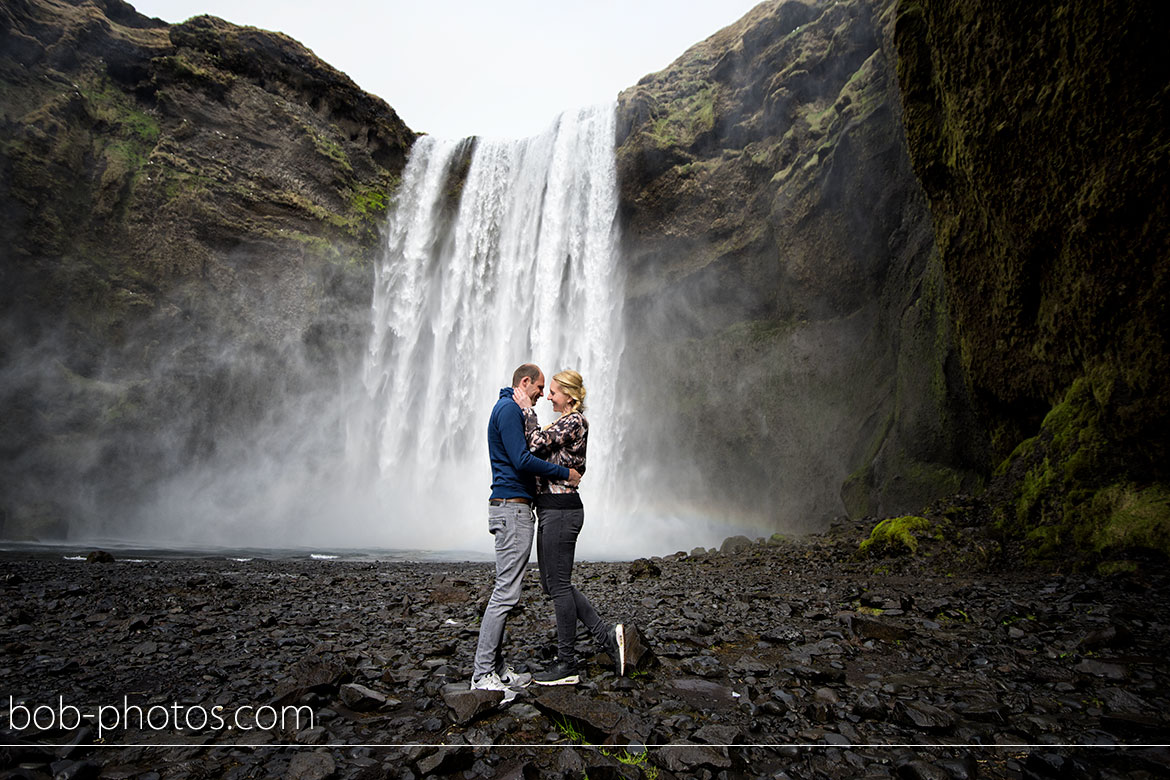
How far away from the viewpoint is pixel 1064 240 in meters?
7.12

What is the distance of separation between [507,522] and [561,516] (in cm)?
39

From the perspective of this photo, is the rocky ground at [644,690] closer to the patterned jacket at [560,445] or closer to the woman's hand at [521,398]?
the patterned jacket at [560,445]

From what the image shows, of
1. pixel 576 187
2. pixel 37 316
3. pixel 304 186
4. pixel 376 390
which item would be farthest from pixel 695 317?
pixel 37 316

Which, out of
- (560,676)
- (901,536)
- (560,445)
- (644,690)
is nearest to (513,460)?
(560,445)

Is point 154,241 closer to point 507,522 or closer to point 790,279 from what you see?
point 790,279

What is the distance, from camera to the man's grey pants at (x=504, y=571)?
3775mm

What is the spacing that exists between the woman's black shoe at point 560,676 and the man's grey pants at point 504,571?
0.98 ft

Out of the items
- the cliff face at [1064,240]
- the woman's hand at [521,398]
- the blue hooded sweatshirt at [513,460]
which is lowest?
the blue hooded sweatshirt at [513,460]

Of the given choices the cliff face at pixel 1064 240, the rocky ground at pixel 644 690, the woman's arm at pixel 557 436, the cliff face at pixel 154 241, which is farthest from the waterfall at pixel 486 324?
the woman's arm at pixel 557 436

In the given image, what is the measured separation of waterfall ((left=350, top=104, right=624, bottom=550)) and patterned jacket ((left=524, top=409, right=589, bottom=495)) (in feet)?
62.1

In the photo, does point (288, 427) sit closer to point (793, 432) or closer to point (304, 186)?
point (304, 186)

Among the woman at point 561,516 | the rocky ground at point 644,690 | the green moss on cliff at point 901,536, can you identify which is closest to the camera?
the rocky ground at point 644,690

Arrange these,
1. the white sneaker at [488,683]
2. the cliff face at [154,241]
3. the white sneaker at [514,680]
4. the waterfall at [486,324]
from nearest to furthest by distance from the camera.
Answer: the white sneaker at [488,683], the white sneaker at [514,680], the cliff face at [154,241], the waterfall at [486,324]

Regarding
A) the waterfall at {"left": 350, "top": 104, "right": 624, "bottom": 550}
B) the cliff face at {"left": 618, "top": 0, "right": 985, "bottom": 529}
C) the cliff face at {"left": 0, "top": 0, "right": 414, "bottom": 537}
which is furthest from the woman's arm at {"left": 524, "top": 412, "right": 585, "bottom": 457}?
the cliff face at {"left": 0, "top": 0, "right": 414, "bottom": 537}
